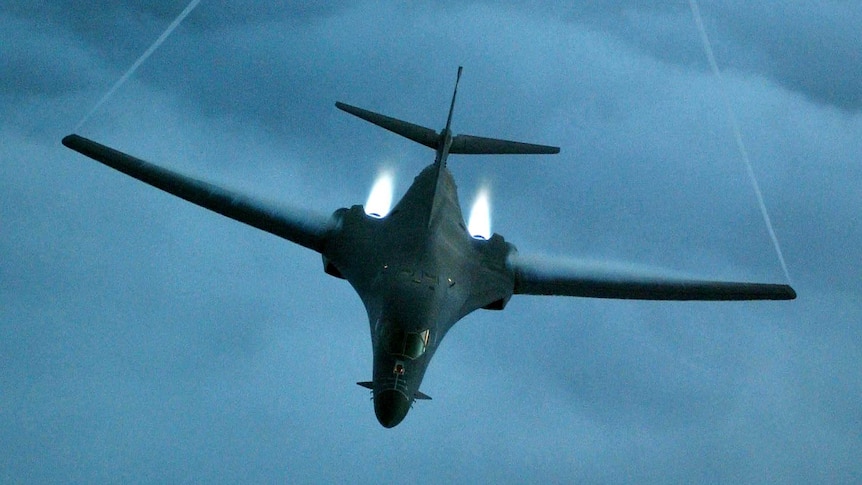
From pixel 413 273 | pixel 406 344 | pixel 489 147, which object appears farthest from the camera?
pixel 489 147

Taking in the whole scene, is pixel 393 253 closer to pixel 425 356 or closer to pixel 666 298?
pixel 425 356

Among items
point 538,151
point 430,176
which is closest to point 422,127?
point 430,176

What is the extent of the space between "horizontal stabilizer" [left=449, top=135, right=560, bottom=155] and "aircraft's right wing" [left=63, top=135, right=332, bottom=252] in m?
8.35

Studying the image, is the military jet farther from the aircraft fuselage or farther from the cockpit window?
the cockpit window

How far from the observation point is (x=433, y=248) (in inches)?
1485

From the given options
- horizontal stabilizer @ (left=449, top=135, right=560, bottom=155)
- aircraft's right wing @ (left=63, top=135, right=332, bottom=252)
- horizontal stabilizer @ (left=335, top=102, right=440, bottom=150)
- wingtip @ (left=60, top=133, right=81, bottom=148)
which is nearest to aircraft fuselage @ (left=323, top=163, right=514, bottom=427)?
aircraft's right wing @ (left=63, top=135, right=332, bottom=252)

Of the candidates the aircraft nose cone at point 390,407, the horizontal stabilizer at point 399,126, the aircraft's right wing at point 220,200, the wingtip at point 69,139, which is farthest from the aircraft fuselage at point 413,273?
the wingtip at point 69,139

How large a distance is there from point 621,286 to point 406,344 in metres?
14.8

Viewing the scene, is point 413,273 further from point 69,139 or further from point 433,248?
point 69,139

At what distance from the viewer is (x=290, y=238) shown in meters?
41.6

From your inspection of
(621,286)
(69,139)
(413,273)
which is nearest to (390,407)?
(413,273)

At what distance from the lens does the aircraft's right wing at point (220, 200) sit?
1633 inches

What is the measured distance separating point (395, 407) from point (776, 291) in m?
22.3

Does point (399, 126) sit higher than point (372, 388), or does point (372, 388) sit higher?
point (399, 126)
